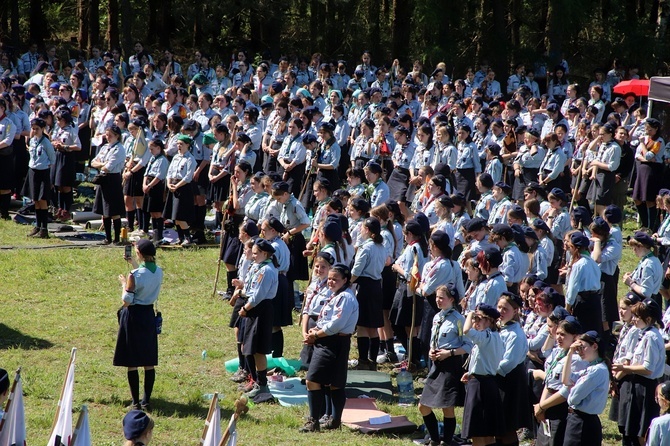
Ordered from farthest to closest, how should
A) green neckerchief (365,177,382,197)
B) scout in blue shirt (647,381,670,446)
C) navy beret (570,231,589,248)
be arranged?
green neckerchief (365,177,382,197) → navy beret (570,231,589,248) → scout in blue shirt (647,381,670,446)

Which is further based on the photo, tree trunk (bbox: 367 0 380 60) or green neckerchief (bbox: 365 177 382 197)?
tree trunk (bbox: 367 0 380 60)

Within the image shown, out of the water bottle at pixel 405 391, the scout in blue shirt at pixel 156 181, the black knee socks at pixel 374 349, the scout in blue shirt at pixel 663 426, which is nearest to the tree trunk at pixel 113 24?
the scout in blue shirt at pixel 156 181

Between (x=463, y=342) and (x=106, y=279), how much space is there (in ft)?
21.6

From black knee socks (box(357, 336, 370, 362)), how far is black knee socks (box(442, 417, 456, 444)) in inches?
86.2

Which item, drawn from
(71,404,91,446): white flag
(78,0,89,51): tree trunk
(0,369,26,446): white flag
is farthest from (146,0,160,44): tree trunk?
(71,404,91,446): white flag

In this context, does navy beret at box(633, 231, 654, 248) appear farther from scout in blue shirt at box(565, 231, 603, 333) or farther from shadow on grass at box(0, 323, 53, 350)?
shadow on grass at box(0, 323, 53, 350)

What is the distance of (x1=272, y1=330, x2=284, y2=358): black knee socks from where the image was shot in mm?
10961

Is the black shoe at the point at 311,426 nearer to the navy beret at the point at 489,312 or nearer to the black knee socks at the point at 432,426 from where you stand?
the black knee socks at the point at 432,426

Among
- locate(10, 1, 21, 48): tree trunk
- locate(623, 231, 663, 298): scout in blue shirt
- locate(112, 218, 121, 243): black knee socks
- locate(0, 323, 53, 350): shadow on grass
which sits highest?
locate(10, 1, 21, 48): tree trunk

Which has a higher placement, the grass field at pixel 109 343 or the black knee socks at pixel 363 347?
the black knee socks at pixel 363 347

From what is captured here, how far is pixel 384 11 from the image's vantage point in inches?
1385

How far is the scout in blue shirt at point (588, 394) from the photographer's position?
7711 millimetres

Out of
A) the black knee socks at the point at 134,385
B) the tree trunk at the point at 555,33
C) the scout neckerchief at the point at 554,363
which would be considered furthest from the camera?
the tree trunk at the point at 555,33

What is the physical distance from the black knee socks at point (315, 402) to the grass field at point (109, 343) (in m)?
0.23
